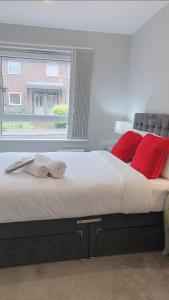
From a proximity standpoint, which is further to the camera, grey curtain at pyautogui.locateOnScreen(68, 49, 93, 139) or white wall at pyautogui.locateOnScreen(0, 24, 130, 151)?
grey curtain at pyautogui.locateOnScreen(68, 49, 93, 139)

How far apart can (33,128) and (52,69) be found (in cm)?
101

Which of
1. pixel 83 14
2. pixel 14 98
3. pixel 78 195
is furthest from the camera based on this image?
pixel 14 98

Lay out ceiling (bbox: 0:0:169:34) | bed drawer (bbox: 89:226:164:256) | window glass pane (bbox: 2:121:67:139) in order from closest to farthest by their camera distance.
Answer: bed drawer (bbox: 89:226:164:256) → ceiling (bbox: 0:0:169:34) → window glass pane (bbox: 2:121:67:139)

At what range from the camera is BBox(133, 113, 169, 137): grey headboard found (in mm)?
2644

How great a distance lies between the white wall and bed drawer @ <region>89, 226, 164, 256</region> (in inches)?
86.8

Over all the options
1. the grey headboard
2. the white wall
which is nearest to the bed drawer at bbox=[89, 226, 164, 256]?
the grey headboard

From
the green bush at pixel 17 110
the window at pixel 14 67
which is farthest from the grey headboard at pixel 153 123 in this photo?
the window at pixel 14 67

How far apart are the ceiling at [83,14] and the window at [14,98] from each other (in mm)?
1022

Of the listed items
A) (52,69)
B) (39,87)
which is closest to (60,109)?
(39,87)

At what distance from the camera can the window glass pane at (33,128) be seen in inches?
157

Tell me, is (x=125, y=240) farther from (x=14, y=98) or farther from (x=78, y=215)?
(x=14, y=98)

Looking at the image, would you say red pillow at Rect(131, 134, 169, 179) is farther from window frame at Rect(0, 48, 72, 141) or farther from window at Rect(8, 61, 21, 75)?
window at Rect(8, 61, 21, 75)

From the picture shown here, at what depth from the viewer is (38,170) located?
2023 millimetres

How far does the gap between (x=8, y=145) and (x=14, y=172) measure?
74.3 inches
